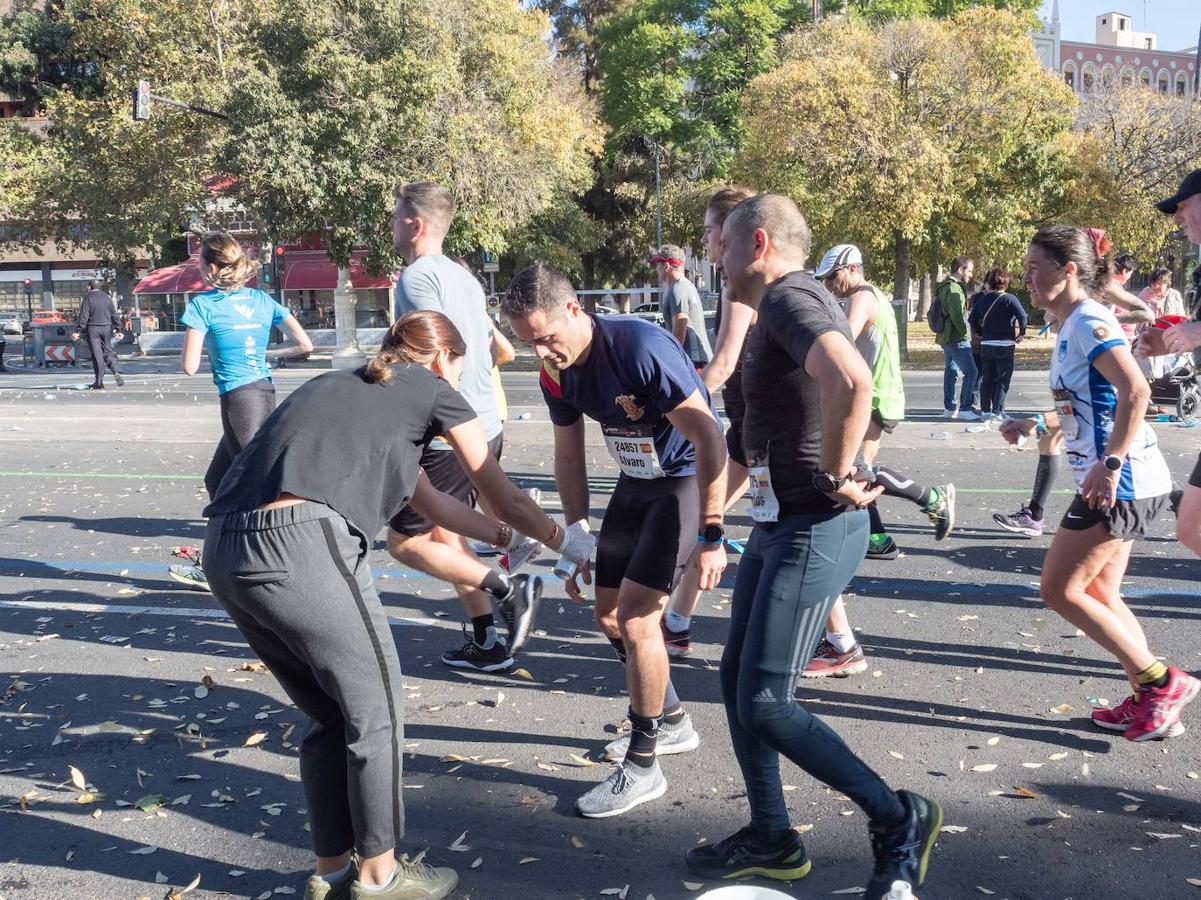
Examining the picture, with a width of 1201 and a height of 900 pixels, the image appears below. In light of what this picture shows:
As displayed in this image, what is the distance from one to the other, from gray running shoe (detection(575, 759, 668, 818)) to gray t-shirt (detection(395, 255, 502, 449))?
1927mm

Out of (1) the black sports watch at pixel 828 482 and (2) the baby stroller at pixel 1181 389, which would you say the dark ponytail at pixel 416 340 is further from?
(2) the baby stroller at pixel 1181 389

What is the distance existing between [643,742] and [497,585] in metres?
0.89

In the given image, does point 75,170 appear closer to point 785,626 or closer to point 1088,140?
point 1088,140

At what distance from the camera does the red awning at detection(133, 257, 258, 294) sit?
46.5 meters

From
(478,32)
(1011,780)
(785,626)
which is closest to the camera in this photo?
(785,626)

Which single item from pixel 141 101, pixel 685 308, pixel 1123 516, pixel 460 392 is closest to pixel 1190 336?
pixel 1123 516

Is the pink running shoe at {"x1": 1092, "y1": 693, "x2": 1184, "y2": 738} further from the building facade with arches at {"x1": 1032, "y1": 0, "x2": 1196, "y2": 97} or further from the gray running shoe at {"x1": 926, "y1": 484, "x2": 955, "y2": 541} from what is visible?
the building facade with arches at {"x1": 1032, "y1": 0, "x2": 1196, "y2": 97}

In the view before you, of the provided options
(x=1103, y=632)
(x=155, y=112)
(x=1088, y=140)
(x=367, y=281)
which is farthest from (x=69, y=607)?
(x=367, y=281)

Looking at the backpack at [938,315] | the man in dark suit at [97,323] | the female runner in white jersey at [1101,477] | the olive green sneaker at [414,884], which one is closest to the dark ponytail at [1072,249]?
the female runner in white jersey at [1101,477]

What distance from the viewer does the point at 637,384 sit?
11.9 feet

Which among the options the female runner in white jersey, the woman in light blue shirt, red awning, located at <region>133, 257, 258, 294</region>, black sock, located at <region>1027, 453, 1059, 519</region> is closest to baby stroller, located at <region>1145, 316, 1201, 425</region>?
black sock, located at <region>1027, 453, 1059, 519</region>

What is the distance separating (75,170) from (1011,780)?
33994 mm

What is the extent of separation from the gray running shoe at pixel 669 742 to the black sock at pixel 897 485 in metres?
1.15

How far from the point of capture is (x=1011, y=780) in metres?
3.78
